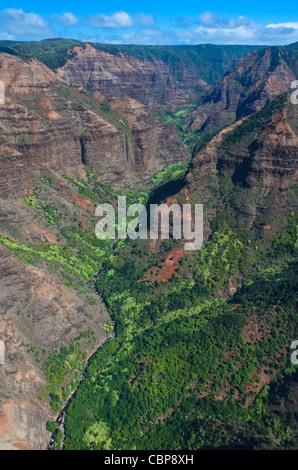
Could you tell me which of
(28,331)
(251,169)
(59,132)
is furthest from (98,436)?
(59,132)

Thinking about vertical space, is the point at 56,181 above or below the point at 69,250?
above

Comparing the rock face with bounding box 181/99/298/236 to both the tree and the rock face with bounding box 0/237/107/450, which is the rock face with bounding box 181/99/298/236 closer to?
the rock face with bounding box 0/237/107/450

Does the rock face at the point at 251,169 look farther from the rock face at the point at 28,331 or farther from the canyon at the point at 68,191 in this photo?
the rock face at the point at 28,331

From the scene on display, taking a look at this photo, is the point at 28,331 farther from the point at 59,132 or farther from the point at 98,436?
the point at 59,132

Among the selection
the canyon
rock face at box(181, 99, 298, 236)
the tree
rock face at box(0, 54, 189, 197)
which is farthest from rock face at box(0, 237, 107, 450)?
rock face at box(181, 99, 298, 236)

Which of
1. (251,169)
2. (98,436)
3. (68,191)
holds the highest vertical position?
(251,169)

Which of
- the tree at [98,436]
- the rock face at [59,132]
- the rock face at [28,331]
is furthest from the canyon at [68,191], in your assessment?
the tree at [98,436]
